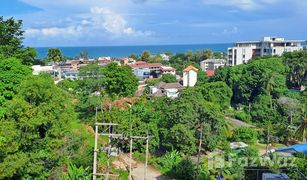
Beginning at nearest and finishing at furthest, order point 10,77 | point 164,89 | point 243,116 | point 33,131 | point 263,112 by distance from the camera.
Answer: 1. point 33,131
2. point 10,77
3. point 263,112
4. point 243,116
5. point 164,89

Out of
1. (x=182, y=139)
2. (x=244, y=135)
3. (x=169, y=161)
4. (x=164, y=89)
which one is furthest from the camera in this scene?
(x=164, y=89)

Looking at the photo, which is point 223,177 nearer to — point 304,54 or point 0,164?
point 0,164

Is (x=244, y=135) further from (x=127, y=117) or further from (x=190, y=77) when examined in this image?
(x=190, y=77)

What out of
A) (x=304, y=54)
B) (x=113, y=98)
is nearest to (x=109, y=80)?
(x=113, y=98)
